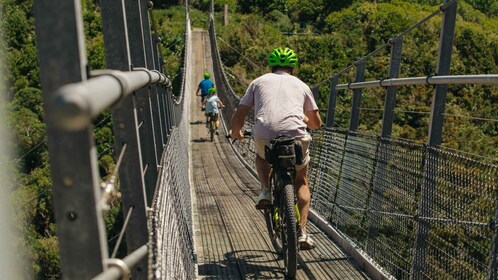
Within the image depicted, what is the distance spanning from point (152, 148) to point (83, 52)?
2.01 metres

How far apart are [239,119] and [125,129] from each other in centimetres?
294

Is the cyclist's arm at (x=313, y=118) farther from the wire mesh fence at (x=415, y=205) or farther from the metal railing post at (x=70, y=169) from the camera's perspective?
the metal railing post at (x=70, y=169)

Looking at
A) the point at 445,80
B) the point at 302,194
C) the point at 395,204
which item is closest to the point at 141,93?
the point at 445,80

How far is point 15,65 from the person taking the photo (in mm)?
44938

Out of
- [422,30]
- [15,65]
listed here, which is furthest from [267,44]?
[15,65]

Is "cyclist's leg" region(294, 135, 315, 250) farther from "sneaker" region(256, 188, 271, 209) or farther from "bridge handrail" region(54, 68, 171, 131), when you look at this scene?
"bridge handrail" region(54, 68, 171, 131)

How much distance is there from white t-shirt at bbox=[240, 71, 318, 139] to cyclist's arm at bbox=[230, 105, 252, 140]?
0.29 feet

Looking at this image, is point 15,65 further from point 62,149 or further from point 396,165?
point 62,149

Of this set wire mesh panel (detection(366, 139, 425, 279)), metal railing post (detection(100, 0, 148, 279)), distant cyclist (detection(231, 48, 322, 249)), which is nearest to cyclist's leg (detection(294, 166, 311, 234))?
distant cyclist (detection(231, 48, 322, 249))

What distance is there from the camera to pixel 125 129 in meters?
2.35

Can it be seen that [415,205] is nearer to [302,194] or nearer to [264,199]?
[302,194]

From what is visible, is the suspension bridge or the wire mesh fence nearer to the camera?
the suspension bridge

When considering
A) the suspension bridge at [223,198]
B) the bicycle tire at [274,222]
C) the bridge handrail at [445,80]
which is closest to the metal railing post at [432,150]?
the suspension bridge at [223,198]

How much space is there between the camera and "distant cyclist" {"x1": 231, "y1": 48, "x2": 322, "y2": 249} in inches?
189
